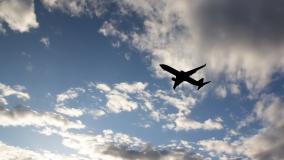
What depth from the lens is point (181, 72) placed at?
7475 centimetres

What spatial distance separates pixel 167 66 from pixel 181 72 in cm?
362

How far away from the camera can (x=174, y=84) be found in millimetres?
78062

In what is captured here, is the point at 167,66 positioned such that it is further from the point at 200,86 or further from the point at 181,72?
the point at 200,86

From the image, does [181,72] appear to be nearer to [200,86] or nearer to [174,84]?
[174,84]

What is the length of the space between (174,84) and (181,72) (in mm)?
4467

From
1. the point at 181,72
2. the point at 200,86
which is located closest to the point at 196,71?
the point at 181,72

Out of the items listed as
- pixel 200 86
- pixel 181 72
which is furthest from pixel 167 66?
pixel 200 86

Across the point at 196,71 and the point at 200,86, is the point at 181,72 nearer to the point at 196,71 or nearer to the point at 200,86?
the point at 196,71

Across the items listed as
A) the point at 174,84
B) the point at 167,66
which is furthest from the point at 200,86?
the point at 167,66

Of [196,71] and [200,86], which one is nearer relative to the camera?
[196,71]

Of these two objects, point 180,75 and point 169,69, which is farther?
point 180,75

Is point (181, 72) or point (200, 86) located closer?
point (181, 72)

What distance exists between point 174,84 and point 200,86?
8263mm

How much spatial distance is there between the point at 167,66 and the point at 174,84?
6262 millimetres
